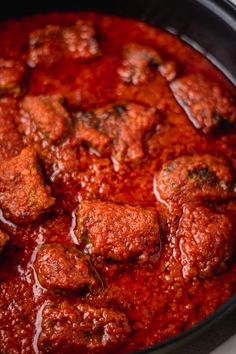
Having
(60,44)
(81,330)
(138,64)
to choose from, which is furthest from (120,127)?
(81,330)

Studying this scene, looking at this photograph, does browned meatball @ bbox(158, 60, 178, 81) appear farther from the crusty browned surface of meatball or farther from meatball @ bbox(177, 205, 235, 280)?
the crusty browned surface of meatball

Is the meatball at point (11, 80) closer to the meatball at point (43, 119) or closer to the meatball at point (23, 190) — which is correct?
the meatball at point (43, 119)

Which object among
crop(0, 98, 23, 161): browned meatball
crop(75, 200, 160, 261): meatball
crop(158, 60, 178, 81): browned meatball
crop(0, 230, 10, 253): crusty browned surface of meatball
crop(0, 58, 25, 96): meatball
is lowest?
crop(0, 230, 10, 253): crusty browned surface of meatball

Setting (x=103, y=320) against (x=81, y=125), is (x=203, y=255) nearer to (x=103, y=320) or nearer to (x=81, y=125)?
(x=103, y=320)

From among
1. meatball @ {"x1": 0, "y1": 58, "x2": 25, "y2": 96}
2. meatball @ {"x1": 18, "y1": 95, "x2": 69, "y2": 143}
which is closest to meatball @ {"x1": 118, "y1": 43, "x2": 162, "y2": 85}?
meatball @ {"x1": 18, "y1": 95, "x2": 69, "y2": 143}

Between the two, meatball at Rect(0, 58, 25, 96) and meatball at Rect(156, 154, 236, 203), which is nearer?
meatball at Rect(156, 154, 236, 203)

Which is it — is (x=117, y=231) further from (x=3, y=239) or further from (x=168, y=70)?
(x=168, y=70)
